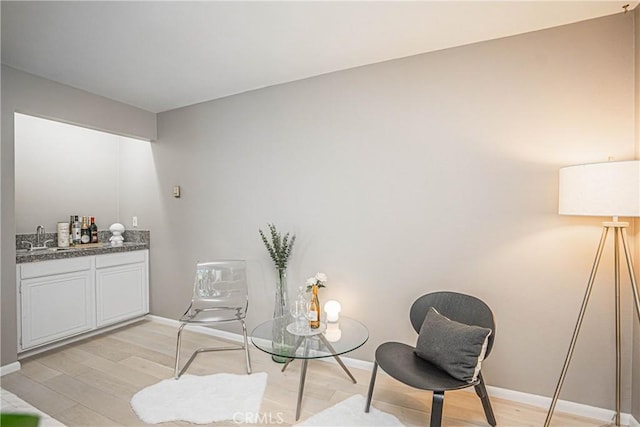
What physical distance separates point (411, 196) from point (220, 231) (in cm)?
198

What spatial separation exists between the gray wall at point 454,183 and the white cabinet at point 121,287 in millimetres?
1190

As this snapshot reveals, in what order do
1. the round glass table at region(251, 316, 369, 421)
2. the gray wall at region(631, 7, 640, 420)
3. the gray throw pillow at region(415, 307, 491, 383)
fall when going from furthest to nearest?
the round glass table at region(251, 316, 369, 421) → the gray wall at region(631, 7, 640, 420) → the gray throw pillow at region(415, 307, 491, 383)

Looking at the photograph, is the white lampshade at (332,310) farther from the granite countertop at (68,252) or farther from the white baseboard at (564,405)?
the granite countertop at (68,252)

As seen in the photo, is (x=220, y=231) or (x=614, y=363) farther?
(x=220, y=231)

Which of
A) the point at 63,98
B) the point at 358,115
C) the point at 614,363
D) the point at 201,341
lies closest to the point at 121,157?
the point at 63,98

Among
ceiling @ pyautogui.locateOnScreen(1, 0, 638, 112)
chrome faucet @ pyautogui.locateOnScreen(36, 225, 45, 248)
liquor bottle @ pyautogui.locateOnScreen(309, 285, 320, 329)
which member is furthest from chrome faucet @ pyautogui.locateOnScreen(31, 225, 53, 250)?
liquor bottle @ pyautogui.locateOnScreen(309, 285, 320, 329)

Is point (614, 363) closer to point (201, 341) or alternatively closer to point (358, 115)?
point (358, 115)

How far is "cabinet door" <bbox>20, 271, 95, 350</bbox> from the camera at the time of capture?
2928 mm

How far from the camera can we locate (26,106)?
288cm

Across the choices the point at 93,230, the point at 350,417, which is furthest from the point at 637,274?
the point at 93,230

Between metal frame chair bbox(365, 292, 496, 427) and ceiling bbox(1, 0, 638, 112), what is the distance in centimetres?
178

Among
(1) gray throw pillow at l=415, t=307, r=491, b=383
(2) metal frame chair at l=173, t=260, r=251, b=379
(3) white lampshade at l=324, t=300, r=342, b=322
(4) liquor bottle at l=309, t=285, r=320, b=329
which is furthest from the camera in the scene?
(2) metal frame chair at l=173, t=260, r=251, b=379

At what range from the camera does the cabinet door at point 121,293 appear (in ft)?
11.6

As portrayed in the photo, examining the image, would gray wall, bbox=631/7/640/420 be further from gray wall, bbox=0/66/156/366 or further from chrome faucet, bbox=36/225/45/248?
chrome faucet, bbox=36/225/45/248
